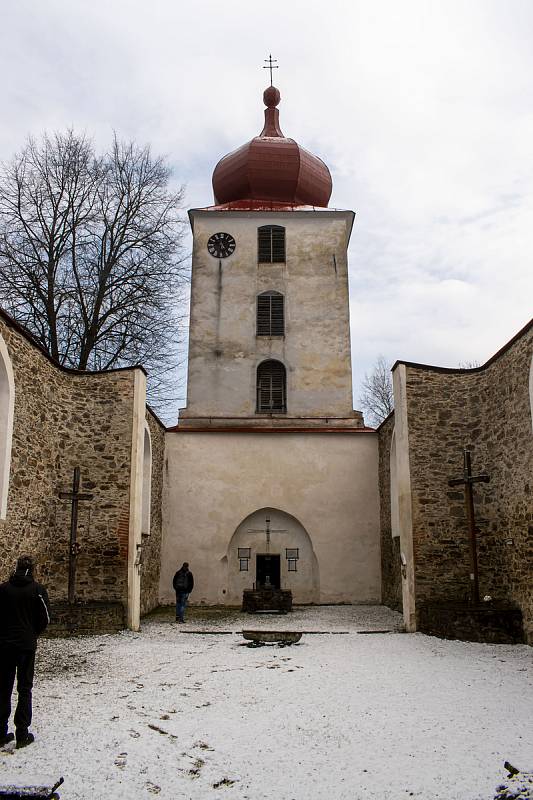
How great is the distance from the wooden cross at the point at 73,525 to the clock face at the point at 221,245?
1174cm

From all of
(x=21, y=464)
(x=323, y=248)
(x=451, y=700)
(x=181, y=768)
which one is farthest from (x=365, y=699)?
(x=323, y=248)

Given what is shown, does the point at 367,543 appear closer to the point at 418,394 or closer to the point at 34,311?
the point at 418,394

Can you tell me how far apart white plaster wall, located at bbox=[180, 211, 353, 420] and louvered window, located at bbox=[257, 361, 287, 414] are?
0.23 metres

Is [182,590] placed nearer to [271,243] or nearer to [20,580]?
[20,580]

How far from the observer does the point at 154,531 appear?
16.5 metres

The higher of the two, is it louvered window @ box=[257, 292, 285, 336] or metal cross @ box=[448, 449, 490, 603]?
louvered window @ box=[257, 292, 285, 336]

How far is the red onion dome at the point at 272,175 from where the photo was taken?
22.5 meters

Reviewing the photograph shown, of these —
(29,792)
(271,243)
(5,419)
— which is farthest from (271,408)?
(29,792)

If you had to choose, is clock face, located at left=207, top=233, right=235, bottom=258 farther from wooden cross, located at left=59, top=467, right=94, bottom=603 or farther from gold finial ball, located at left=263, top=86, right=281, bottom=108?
wooden cross, located at left=59, top=467, right=94, bottom=603

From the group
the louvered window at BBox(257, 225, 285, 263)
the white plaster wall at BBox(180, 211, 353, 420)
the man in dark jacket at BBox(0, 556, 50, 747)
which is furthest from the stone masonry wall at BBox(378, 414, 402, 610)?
the man in dark jacket at BBox(0, 556, 50, 747)

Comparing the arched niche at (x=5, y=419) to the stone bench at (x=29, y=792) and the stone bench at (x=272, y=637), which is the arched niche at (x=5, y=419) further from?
the stone bench at (x=29, y=792)

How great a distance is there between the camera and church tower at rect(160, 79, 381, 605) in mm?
17672

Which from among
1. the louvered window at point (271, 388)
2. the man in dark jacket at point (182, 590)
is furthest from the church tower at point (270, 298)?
the man in dark jacket at point (182, 590)

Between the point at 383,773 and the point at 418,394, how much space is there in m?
9.06
